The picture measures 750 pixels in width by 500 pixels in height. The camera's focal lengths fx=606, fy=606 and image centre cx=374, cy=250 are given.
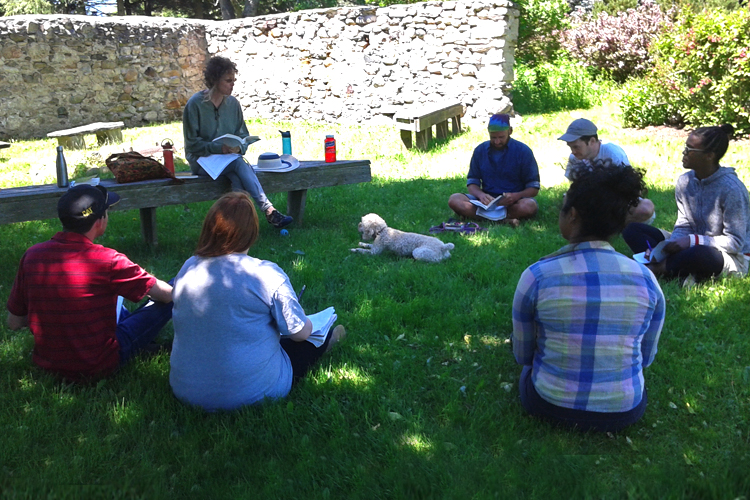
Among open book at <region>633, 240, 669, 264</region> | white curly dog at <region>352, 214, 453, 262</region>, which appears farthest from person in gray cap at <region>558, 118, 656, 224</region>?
white curly dog at <region>352, 214, 453, 262</region>

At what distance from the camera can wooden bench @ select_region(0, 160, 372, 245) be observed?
4643 mm

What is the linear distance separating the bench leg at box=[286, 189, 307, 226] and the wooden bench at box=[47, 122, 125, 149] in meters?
6.18

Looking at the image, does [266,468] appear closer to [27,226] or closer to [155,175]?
[155,175]

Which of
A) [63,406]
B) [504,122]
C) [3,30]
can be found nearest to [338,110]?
[3,30]

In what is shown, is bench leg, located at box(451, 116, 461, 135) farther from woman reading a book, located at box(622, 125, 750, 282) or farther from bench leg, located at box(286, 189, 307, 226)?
woman reading a book, located at box(622, 125, 750, 282)

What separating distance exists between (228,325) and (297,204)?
3.71m

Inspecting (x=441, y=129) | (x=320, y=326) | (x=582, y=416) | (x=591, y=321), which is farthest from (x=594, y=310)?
(x=441, y=129)

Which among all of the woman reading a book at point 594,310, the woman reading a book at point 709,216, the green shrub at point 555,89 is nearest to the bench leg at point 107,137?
the green shrub at point 555,89

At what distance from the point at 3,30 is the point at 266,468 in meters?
12.1

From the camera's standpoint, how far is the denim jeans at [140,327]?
3.42 m

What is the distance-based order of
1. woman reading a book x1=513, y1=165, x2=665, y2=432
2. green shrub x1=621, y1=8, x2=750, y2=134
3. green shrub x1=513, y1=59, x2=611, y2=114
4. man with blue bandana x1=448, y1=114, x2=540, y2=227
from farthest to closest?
green shrub x1=513, y1=59, x2=611, y2=114
green shrub x1=621, y1=8, x2=750, y2=134
man with blue bandana x1=448, y1=114, x2=540, y2=227
woman reading a book x1=513, y1=165, x2=665, y2=432

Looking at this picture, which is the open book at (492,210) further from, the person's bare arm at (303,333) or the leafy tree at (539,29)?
the leafy tree at (539,29)

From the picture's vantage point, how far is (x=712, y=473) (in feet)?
8.32

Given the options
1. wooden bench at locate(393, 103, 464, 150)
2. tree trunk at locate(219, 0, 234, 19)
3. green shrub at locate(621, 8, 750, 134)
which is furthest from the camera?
tree trunk at locate(219, 0, 234, 19)
